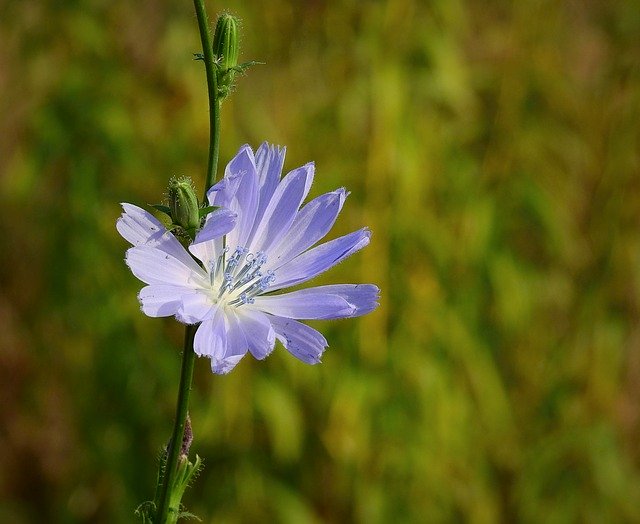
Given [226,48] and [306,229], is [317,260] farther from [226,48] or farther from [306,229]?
[226,48]

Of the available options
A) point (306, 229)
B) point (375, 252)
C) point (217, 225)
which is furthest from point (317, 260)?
point (375, 252)

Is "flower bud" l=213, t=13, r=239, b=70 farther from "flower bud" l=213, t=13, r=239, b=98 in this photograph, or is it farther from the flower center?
the flower center

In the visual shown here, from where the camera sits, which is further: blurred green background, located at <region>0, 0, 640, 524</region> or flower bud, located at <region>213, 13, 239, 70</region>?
blurred green background, located at <region>0, 0, 640, 524</region>

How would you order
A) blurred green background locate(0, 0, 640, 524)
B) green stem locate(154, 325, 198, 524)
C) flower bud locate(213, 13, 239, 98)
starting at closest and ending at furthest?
green stem locate(154, 325, 198, 524) → flower bud locate(213, 13, 239, 98) → blurred green background locate(0, 0, 640, 524)

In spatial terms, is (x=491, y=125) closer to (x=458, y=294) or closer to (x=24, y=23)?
(x=458, y=294)

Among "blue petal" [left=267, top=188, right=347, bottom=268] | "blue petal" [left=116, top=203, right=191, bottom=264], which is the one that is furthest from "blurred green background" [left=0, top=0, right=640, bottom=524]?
"blue petal" [left=116, top=203, right=191, bottom=264]

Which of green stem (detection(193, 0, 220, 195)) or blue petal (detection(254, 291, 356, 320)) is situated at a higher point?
green stem (detection(193, 0, 220, 195))

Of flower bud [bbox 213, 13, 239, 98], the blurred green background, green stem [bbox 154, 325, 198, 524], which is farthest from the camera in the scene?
the blurred green background

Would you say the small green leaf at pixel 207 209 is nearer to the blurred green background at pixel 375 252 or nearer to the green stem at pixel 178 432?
the green stem at pixel 178 432
